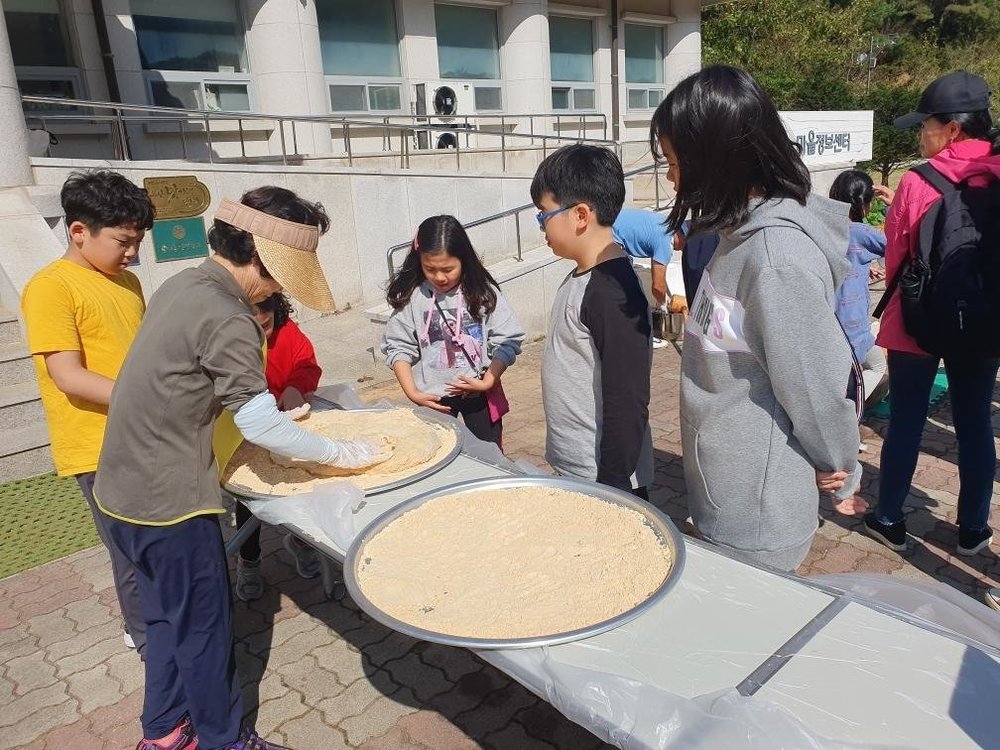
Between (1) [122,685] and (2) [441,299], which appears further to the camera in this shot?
(2) [441,299]

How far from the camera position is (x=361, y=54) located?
1180 centimetres

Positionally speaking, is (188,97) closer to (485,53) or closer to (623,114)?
(485,53)

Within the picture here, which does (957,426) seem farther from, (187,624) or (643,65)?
(643,65)

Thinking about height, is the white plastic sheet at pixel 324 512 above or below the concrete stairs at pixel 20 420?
above

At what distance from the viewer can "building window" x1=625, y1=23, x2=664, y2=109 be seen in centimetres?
1648

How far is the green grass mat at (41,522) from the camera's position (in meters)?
3.76

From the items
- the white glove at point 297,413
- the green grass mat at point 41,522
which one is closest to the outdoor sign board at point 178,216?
the green grass mat at point 41,522

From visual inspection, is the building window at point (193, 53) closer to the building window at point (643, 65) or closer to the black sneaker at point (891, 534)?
the building window at point (643, 65)

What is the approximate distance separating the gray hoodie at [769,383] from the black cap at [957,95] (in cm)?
184

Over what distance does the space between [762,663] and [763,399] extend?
0.59 meters

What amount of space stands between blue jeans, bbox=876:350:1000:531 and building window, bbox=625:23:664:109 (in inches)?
581

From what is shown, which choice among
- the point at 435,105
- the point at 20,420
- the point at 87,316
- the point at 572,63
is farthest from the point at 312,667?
the point at 572,63

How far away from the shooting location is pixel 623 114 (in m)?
16.2

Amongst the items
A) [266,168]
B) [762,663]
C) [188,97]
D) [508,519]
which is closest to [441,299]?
[508,519]
